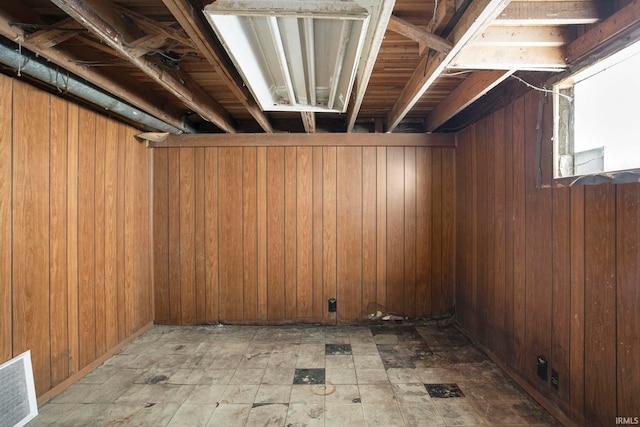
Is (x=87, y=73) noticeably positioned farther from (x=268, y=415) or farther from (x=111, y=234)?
(x=268, y=415)

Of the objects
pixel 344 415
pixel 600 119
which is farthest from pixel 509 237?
pixel 344 415

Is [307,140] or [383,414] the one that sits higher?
[307,140]

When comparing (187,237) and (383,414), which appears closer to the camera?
(383,414)

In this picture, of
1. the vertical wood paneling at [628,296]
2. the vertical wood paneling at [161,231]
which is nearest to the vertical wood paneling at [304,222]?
the vertical wood paneling at [161,231]

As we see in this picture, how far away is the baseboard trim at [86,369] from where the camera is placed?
1.74 meters

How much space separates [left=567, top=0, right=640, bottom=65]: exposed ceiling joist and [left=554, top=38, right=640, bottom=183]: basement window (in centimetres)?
9

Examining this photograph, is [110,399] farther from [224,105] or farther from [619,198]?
[619,198]

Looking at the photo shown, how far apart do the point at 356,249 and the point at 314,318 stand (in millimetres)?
914

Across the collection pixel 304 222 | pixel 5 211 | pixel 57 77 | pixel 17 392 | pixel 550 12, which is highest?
pixel 550 12

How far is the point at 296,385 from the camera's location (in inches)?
73.5

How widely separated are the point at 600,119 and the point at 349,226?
2.02 meters

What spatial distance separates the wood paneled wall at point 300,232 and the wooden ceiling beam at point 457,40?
1.04 m

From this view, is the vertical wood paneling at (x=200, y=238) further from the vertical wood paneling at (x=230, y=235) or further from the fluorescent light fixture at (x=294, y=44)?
the fluorescent light fixture at (x=294, y=44)

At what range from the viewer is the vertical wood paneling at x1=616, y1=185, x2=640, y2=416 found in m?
1.19
